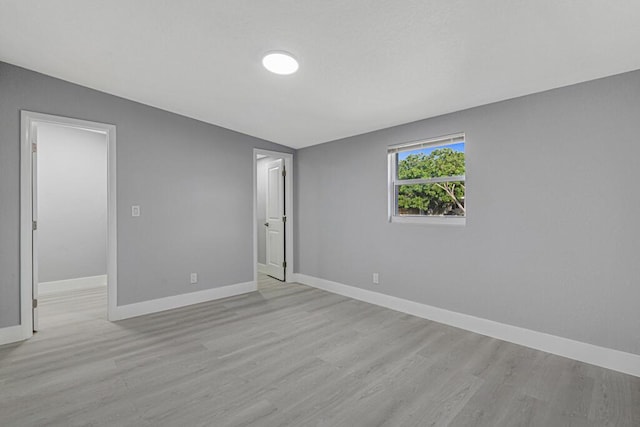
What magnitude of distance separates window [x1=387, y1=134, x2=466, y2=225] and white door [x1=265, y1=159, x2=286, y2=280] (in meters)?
2.10

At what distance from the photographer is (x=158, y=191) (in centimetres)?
379

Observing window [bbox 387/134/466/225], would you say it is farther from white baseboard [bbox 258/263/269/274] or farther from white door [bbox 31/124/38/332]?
white door [bbox 31/124/38/332]

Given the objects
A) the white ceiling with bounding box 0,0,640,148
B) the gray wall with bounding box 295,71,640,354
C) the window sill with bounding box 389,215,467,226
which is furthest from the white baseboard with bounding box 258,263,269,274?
the white ceiling with bounding box 0,0,640,148

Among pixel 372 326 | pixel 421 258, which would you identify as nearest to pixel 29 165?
pixel 372 326

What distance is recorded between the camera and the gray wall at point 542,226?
7.61 feet

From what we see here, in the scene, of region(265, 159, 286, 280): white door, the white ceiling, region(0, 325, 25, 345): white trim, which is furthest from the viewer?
region(265, 159, 286, 280): white door

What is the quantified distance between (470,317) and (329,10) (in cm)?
302

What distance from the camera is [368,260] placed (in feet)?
13.5

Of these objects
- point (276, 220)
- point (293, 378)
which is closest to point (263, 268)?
point (276, 220)

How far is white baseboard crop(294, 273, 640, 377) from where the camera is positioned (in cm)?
233

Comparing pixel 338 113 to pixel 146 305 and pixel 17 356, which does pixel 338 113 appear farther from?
pixel 17 356

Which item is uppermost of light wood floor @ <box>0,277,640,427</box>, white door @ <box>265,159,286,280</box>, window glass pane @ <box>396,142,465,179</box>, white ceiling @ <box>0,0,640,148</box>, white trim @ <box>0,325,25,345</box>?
white ceiling @ <box>0,0,640,148</box>

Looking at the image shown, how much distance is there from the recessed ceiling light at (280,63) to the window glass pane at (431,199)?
6.54 ft

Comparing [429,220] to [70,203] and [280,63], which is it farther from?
[70,203]
